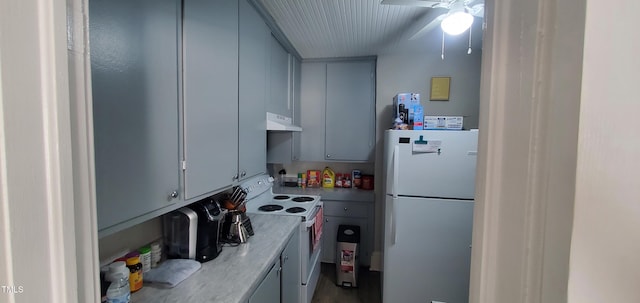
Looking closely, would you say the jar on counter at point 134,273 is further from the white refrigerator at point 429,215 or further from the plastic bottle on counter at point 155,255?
the white refrigerator at point 429,215

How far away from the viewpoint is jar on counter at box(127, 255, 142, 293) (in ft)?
3.26

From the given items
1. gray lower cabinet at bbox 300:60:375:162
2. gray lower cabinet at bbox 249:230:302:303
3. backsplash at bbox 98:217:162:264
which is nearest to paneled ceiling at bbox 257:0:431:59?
gray lower cabinet at bbox 300:60:375:162

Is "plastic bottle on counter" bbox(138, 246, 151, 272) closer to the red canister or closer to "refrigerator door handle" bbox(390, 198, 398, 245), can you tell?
"refrigerator door handle" bbox(390, 198, 398, 245)

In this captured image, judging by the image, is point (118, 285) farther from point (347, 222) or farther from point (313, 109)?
point (313, 109)

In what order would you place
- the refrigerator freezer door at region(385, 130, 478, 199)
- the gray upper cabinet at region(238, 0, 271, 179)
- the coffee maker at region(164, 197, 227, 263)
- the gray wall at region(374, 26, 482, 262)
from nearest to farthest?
the coffee maker at region(164, 197, 227, 263)
the gray upper cabinet at region(238, 0, 271, 179)
the refrigerator freezer door at region(385, 130, 478, 199)
the gray wall at region(374, 26, 482, 262)

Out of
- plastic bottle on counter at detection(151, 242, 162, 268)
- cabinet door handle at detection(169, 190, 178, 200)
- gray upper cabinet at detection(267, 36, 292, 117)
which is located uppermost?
gray upper cabinet at detection(267, 36, 292, 117)

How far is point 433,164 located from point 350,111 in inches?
46.3

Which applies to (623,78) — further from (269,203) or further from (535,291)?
(269,203)

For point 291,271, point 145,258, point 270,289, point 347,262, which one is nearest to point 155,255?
point 145,258

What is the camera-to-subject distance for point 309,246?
210 centimetres

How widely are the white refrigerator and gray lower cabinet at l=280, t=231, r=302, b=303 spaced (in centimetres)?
75

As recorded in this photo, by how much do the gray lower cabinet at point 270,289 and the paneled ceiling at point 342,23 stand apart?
168 cm

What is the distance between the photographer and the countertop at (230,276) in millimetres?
971

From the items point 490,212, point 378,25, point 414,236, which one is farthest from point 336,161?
point 490,212
